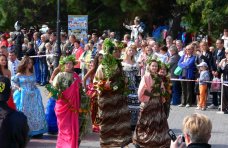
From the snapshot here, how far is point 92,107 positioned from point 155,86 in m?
2.35

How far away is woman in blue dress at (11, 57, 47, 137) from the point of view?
12289 mm

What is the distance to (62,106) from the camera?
1119cm

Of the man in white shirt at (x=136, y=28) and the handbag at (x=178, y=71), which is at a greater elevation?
the man in white shirt at (x=136, y=28)

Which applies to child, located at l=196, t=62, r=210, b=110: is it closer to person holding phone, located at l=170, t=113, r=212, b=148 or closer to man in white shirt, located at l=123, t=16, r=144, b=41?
man in white shirt, located at l=123, t=16, r=144, b=41

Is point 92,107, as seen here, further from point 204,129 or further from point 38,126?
point 204,129

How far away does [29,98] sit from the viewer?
12422 millimetres

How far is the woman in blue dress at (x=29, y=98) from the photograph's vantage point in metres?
12.3

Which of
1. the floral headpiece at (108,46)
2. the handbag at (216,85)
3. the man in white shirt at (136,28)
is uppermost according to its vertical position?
the man in white shirt at (136,28)

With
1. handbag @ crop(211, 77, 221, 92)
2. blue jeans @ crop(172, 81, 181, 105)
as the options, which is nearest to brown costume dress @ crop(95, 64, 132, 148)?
handbag @ crop(211, 77, 221, 92)

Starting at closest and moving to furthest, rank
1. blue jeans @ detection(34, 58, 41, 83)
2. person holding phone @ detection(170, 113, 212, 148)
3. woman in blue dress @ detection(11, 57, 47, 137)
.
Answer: person holding phone @ detection(170, 113, 212, 148)
woman in blue dress @ detection(11, 57, 47, 137)
blue jeans @ detection(34, 58, 41, 83)

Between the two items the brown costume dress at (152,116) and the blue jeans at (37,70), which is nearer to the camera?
the brown costume dress at (152,116)

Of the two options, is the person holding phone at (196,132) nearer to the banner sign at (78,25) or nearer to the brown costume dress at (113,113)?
the brown costume dress at (113,113)

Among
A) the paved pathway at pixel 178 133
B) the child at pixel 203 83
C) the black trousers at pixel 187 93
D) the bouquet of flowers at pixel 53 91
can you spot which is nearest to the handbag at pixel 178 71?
the black trousers at pixel 187 93

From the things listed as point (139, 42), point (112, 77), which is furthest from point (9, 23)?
point (112, 77)
